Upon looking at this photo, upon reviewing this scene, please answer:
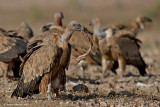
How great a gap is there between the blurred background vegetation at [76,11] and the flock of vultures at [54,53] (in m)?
17.6

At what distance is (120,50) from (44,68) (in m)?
5.31

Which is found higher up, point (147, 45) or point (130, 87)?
point (147, 45)

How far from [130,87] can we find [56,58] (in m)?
3.07

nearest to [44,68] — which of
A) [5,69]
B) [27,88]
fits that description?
[27,88]

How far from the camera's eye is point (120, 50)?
11711 mm

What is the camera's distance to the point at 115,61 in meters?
12.4

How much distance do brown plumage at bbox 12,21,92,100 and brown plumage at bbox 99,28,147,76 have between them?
476 centimetres

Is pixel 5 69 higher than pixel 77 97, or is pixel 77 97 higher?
pixel 5 69

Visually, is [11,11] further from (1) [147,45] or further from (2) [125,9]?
(1) [147,45]

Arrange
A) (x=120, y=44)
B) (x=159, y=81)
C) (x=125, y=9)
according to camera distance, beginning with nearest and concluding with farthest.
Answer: (x=159, y=81), (x=120, y=44), (x=125, y=9)

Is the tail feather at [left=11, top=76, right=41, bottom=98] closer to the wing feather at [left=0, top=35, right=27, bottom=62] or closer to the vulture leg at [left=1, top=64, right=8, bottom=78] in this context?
the wing feather at [left=0, top=35, right=27, bottom=62]

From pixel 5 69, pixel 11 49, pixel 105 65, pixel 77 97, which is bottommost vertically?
pixel 77 97

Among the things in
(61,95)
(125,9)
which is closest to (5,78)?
(61,95)

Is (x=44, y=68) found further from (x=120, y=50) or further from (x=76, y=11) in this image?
(x=76, y=11)
